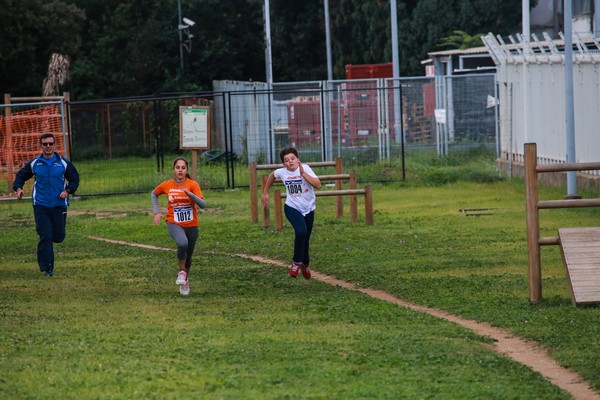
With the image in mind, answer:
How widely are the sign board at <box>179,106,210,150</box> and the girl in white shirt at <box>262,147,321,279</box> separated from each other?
38.1 ft

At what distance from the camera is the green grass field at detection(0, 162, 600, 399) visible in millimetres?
8789

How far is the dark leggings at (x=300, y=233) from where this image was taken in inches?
588

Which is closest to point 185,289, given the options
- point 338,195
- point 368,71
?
point 338,195

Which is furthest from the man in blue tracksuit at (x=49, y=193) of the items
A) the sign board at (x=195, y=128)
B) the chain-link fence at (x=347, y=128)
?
the chain-link fence at (x=347, y=128)

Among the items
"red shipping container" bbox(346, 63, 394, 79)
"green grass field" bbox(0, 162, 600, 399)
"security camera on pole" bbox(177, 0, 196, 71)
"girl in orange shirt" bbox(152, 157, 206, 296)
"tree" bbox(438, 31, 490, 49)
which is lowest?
"green grass field" bbox(0, 162, 600, 399)

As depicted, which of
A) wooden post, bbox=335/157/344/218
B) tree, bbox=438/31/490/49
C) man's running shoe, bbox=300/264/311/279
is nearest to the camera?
man's running shoe, bbox=300/264/311/279

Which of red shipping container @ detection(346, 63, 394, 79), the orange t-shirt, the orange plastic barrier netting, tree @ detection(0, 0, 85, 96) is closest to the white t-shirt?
the orange t-shirt

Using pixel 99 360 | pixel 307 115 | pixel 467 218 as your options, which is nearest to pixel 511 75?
pixel 307 115

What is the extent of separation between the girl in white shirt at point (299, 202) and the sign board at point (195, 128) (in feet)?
38.1

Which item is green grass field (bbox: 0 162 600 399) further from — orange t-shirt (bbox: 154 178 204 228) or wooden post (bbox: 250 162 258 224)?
orange t-shirt (bbox: 154 178 204 228)

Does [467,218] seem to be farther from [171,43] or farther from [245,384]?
[171,43]

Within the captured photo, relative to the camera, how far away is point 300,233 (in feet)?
49.1

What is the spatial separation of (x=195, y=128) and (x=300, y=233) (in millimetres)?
12262

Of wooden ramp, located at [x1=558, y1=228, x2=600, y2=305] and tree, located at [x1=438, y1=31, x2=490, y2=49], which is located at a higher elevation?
tree, located at [x1=438, y1=31, x2=490, y2=49]
